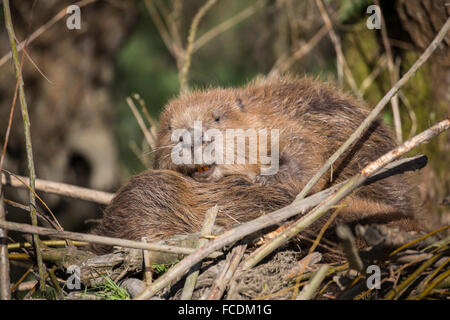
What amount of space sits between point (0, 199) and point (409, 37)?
351 cm

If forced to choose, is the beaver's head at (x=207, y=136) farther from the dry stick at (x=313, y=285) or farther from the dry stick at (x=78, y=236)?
the dry stick at (x=313, y=285)

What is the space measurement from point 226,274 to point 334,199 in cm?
59

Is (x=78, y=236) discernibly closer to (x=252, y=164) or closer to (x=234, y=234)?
(x=234, y=234)

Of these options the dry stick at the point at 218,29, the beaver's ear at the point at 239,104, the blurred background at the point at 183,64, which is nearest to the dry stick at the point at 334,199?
the blurred background at the point at 183,64

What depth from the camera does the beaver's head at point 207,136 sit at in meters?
3.15

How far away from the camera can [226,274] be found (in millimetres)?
2238

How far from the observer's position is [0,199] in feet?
8.30

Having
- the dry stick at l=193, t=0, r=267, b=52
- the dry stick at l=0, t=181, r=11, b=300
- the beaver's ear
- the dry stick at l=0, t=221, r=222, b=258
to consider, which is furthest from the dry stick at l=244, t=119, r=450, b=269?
the dry stick at l=193, t=0, r=267, b=52

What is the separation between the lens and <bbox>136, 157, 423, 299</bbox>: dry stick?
6.77 feet

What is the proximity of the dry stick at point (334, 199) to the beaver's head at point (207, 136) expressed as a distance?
89cm

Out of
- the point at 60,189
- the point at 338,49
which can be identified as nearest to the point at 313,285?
the point at 60,189

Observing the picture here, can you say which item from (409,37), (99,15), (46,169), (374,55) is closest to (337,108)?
(409,37)
